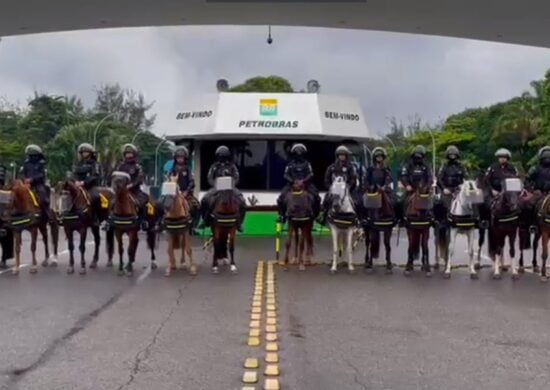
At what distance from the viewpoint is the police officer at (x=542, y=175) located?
1609cm

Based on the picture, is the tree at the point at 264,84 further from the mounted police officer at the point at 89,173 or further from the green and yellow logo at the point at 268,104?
the mounted police officer at the point at 89,173

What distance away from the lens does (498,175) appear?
52.7 feet

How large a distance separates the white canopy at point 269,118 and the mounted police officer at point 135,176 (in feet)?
26.7

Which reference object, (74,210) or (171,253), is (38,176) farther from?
(171,253)

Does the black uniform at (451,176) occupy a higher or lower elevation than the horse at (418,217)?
higher

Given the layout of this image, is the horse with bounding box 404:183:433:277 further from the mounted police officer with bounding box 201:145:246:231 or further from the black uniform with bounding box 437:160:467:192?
the mounted police officer with bounding box 201:145:246:231

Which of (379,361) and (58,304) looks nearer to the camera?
(379,361)

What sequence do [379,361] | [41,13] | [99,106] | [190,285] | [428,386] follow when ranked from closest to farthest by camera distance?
[428,386] → [379,361] → [190,285] → [41,13] → [99,106]

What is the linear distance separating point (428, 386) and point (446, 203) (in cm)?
912

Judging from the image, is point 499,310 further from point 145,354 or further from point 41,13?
point 41,13

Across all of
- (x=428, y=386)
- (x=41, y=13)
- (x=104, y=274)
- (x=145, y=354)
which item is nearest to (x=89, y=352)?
(x=145, y=354)

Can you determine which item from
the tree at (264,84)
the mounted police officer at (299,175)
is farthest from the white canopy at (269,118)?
the tree at (264,84)

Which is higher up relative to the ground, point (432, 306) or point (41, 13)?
point (41, 13)

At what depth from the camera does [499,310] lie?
11.8m
